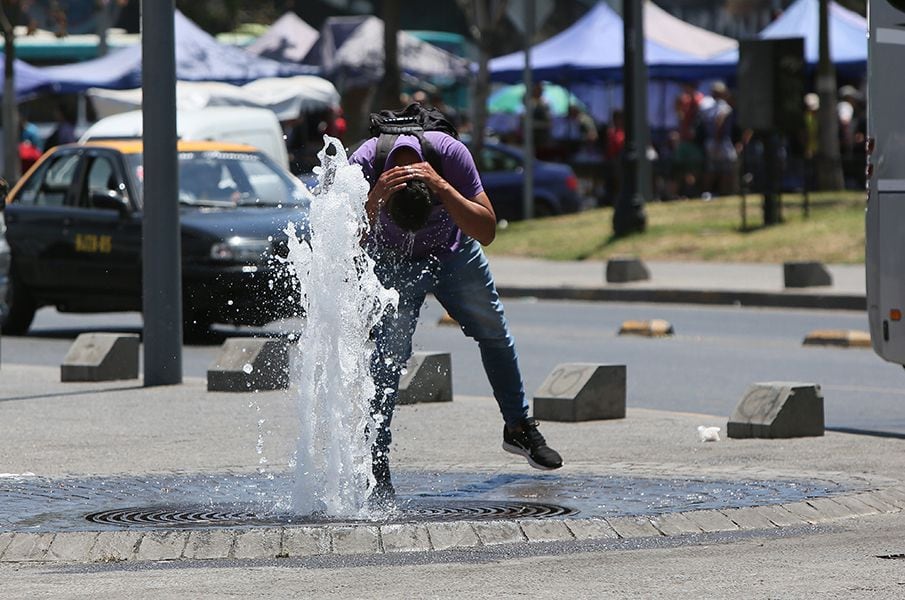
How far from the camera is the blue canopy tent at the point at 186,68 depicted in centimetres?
3662

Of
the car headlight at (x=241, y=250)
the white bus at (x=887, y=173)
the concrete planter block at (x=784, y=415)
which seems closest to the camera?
the concrete planter block at (x=784, y=415)

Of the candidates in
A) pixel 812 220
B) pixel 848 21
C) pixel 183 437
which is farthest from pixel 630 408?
pixel 848 21

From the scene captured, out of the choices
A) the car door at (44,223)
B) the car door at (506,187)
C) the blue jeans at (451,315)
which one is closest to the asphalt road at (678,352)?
the car door at (44,223)

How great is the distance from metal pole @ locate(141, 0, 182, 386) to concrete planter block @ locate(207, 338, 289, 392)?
0.36 metres

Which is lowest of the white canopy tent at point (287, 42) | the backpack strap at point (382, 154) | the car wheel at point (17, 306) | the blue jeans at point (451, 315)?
the car wheel at point (17, 306)

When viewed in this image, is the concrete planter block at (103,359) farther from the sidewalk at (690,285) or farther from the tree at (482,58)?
the tree at (482,58)

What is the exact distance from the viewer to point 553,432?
36.8 ft

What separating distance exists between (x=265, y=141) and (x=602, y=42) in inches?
487

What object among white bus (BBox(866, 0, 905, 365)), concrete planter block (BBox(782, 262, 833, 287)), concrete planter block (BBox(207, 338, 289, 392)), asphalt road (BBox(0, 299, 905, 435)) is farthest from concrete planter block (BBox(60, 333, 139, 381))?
concrete planter block (BBox(782, 262, 833, 287))

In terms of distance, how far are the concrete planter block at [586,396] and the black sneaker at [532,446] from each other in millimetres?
2155

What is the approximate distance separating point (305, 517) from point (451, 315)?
127 centimetres

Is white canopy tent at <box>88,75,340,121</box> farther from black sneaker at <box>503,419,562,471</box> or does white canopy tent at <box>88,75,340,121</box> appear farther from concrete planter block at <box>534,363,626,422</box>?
black sneaker at <box>503,419,562,471</box>

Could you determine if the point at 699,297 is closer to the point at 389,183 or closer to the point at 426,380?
the point at 426,380

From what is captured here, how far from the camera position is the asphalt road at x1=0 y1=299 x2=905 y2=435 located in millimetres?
13539
